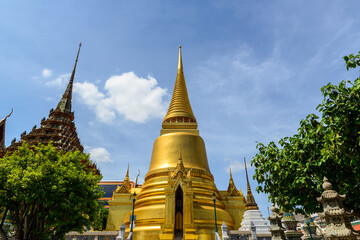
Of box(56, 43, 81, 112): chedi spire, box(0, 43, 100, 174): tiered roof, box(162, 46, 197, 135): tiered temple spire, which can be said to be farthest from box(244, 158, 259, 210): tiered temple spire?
box(56, 43, 81, 112): chedi spire

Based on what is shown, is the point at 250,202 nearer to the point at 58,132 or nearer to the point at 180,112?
the point at 180,112

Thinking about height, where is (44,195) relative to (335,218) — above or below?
above

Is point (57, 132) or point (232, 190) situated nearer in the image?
point (232, 190)

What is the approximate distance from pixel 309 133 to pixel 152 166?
60.6ft

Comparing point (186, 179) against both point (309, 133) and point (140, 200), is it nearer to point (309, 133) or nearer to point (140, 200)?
point (140, 200)

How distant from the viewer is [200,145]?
26516mm

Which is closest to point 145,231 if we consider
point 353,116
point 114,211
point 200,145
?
point 114,211

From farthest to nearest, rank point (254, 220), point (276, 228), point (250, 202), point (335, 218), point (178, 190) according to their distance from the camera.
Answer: point (250, 202) → point (254, 220) → point (178, 190) → point (276, 228) → point (335, 218)

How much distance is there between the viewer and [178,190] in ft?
65.5

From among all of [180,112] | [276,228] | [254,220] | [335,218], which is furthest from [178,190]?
[335,218]

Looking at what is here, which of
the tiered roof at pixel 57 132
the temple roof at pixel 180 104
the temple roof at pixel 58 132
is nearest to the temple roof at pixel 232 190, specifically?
the temple roof at pixel 180 104

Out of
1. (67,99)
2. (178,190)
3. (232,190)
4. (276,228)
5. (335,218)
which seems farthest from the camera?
(67,99)

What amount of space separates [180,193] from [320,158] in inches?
524

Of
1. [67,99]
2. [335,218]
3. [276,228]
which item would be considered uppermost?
[67,99]
